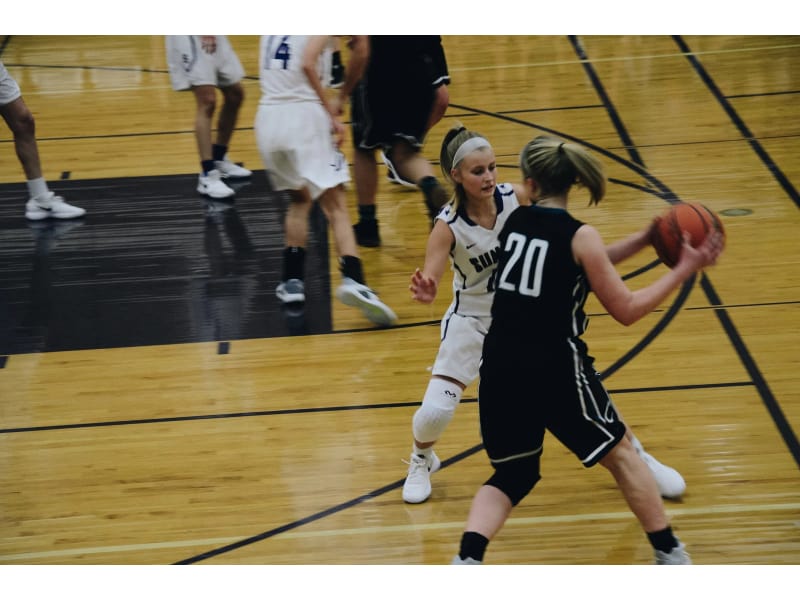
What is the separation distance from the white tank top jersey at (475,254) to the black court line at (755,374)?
4.74 ft

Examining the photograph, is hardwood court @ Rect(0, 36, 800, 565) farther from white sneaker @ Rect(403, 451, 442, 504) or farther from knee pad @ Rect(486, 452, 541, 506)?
knee pad @ Rect(486, 452, 541, 506)

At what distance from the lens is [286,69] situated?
5.62 metres

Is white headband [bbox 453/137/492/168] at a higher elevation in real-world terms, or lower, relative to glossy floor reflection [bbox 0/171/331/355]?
higher

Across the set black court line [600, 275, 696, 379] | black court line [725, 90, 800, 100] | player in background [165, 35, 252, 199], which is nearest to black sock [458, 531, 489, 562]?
black court line [600, 275, 696, 379]

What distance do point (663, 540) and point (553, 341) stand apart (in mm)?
766

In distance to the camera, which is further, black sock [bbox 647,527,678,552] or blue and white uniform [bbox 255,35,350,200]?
blue and white uniform [bbox 255,35,350,200]

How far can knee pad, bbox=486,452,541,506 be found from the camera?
3.64m

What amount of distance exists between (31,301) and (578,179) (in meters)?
3.85

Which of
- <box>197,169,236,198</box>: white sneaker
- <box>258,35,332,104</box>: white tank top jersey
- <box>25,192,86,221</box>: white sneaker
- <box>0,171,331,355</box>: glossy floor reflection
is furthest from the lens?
<box>197,169,236,198</box>: white sneaker

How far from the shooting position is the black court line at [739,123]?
7234 millimetres

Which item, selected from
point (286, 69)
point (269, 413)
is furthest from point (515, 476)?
point (286, 69)

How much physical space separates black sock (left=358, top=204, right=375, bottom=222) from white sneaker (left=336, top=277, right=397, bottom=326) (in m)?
1.08

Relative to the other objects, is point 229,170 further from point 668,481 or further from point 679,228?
point 679,228

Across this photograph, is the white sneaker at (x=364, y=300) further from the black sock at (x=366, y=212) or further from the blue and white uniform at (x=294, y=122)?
the black sock at (x=366, y=212)
